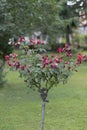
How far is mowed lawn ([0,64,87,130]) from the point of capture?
22.1ft

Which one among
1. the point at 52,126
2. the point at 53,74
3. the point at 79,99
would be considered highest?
the point at 53,74

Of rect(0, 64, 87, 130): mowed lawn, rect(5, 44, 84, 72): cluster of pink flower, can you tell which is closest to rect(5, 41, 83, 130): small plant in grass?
rect(5, 44, 84, 72): cluster of pink flower

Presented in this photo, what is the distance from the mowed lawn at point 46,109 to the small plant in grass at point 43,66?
1452mm

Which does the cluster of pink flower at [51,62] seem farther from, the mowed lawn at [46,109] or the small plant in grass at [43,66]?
the mowed lawn at [46,109]

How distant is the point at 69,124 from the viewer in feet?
22.2

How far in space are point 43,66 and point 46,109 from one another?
3273 millimetres

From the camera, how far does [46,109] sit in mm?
8180

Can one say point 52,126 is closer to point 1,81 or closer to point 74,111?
point 74,111

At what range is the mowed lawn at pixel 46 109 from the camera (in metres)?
6.73

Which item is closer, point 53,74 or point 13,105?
point 53,74

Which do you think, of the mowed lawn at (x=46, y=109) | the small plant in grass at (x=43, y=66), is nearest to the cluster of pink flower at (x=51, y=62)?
the small plant in grass at (x=43, y=66)

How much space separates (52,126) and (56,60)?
2.01 meters

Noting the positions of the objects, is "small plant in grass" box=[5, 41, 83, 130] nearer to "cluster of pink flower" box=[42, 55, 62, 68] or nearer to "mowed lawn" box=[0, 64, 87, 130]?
"cluster of pink flower" box=[42, 55, 62, 68]

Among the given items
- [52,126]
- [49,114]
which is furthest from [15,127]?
[49,114]
